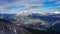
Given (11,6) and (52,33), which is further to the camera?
(11,6)

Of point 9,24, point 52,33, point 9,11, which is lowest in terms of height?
point 52,33

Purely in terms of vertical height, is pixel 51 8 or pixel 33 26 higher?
pixel 51 8

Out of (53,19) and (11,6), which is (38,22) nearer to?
(53,19)

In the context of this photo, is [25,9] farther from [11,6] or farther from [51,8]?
[51,8]

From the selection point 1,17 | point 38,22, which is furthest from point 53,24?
point 1,17

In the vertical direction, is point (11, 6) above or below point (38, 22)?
above

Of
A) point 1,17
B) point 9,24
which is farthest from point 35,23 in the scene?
point 1,17

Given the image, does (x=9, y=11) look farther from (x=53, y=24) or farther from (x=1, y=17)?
(x=53, y=24)
